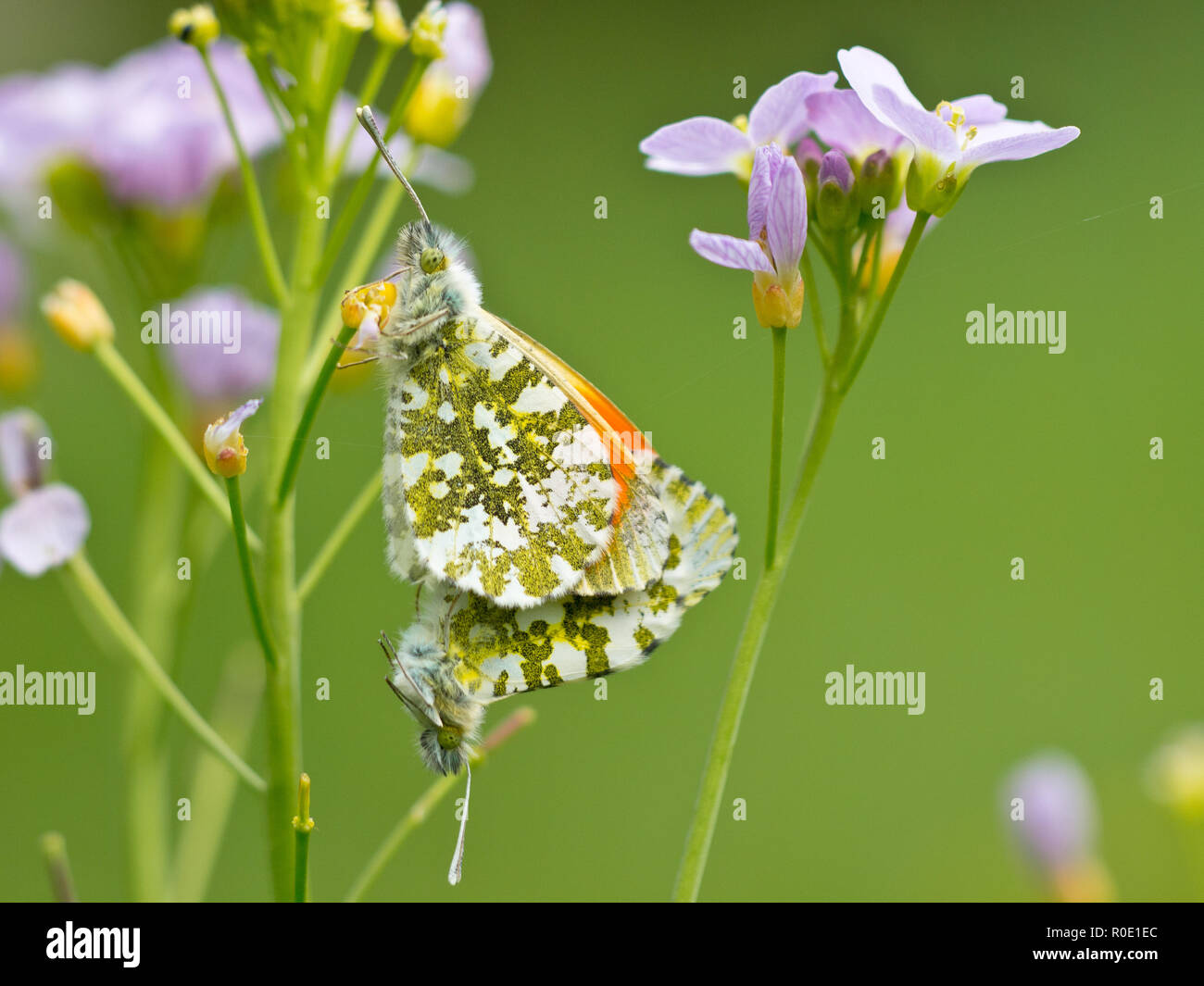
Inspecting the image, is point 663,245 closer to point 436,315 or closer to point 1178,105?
point 1178,105

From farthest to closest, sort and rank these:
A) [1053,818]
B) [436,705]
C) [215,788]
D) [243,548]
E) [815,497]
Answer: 1. [815,497]
2. [1053,818]
3. [215,788]
4. [436,705]
5. [243,548]

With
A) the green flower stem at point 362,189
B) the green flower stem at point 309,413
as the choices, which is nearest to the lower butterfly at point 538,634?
the green flower stem at point 309,413

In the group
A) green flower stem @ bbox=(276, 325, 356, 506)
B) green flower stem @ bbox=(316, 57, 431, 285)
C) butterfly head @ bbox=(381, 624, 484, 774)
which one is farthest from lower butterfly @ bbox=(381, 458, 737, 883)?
green flower stem @ bbox=(316, 57, 431, 285)

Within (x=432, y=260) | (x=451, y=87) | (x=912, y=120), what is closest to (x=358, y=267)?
(x=432, y=260)

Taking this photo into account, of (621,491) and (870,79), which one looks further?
(621,491)

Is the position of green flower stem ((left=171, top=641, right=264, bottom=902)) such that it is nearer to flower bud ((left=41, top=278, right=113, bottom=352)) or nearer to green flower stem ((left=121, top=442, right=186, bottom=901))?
green flower stem ((left=121, top=442, right=186, bottom=901))

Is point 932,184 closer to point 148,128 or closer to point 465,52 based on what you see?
point 465,52

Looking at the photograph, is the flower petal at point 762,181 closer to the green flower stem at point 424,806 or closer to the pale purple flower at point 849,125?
the pale purple flower at point 849,125
